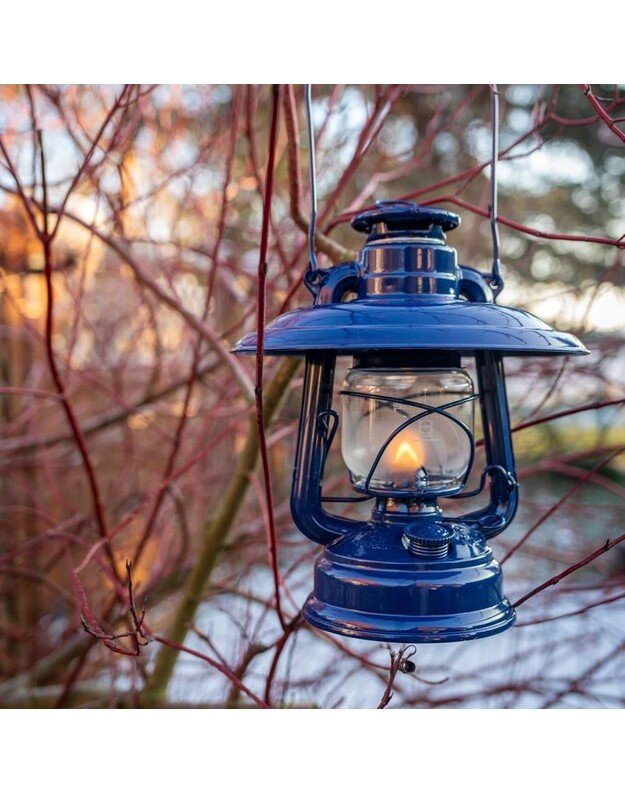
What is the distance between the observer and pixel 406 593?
0.99m

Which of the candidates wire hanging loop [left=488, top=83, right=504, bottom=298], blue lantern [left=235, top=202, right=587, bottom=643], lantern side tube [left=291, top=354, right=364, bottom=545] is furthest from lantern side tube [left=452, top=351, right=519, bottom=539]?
lantern side tube [left=291, top=354, right=364, bottom=545]

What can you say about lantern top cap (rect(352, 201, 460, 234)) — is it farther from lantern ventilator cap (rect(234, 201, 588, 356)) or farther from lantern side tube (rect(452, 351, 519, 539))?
lantern side tube (rect(452, 351, 519, 539))

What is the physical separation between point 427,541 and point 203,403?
2.34 m

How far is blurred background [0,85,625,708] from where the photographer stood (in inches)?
72.2

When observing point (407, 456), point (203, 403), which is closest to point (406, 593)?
point (407, 456)

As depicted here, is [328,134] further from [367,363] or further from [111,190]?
[367,363]

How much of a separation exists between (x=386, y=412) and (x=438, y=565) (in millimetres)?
240

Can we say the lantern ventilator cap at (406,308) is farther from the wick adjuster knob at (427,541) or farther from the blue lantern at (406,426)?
the wick adjuster knob at (427,541)

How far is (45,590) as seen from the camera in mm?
3439

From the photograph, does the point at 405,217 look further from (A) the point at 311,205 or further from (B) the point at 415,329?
(B) the point at 415,329

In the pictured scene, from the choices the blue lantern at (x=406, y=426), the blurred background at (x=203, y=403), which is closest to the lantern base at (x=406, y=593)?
the blue lantern at (x=406, y=426)

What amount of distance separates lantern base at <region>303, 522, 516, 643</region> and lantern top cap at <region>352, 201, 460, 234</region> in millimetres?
420

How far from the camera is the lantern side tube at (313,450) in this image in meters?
1.10
